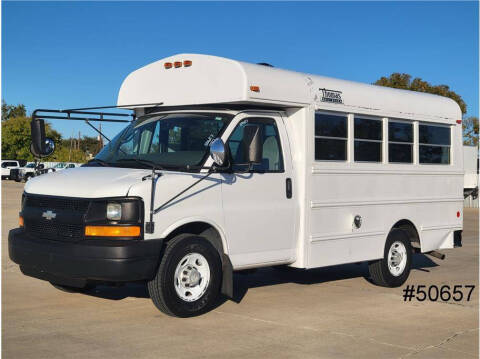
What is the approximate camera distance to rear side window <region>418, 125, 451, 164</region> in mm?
10672

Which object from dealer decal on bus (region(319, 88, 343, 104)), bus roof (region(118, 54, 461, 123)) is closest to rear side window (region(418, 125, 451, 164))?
bus roof (region(118, 54, 461, 123))

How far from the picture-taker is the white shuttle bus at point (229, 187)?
22.9ft

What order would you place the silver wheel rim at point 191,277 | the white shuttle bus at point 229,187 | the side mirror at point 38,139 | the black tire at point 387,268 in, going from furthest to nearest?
the black tire at point 387,268 < the side mirror at point 38,139 < the silver wheel rim at point 191,277 < the white shuttle bus at point 229,187

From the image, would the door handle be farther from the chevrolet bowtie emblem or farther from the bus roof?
the chevrolet bowtie emblem

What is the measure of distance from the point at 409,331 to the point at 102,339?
3.05 metres

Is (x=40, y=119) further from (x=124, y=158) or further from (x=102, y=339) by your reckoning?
(x=102, y=339)

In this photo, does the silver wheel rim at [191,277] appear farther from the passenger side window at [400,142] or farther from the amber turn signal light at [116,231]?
the passenger side window at [400,142]

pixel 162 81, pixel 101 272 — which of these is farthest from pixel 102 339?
pixel 162 81

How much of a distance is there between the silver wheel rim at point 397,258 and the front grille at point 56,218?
4.89 m

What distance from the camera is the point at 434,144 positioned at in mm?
10938

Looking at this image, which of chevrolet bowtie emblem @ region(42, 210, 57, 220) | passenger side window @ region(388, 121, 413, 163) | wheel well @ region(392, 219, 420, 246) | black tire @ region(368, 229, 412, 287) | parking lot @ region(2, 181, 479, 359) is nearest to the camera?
parking lot @ region(2, 181, 479, 359)

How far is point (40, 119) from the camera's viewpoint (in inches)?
333

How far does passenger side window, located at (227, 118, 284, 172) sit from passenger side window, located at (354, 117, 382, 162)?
1.50 m

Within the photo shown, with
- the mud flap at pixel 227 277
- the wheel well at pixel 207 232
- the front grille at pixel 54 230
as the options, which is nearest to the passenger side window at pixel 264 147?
the wheel well at pixel 207 232
